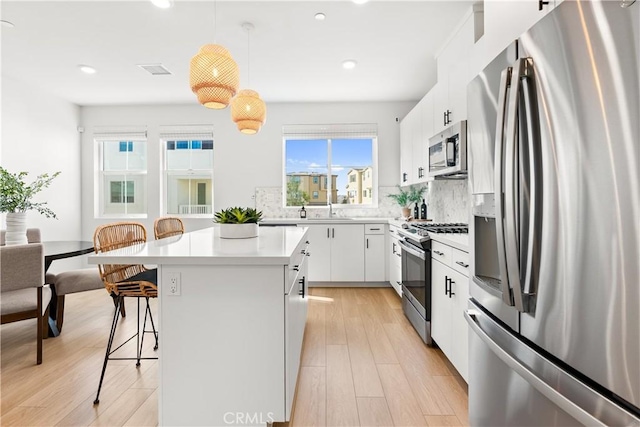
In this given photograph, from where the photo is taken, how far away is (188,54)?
11.2 ft

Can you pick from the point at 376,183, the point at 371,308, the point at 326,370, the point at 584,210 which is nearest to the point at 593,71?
the point at 584,210

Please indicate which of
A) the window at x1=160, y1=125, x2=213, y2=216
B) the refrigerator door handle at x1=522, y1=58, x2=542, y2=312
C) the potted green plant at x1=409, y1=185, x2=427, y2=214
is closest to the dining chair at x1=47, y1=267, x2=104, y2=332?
the window at x1=160, y1=125, x2=213, y2=216

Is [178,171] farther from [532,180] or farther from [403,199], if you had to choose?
[532,180]

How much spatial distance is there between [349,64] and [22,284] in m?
3.51

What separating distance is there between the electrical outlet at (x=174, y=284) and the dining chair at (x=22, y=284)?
1.53 meters

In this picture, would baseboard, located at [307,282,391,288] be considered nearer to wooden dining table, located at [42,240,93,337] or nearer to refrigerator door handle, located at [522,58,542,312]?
wooden dining table, located at [42,240,93,337]

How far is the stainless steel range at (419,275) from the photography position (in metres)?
2.60

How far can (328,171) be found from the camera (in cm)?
519

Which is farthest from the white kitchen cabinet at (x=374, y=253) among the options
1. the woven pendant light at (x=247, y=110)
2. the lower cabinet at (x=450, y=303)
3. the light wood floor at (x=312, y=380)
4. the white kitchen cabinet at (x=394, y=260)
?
the woven pendant light at (x=247, y=110)

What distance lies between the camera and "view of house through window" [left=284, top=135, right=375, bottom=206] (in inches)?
203

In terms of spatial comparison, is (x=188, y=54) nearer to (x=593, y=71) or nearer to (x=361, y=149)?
(x=361, y=149)

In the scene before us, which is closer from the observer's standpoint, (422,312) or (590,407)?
(590,407)

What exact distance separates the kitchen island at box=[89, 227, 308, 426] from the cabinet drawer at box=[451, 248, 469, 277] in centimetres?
107

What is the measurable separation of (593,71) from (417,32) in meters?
2.61
